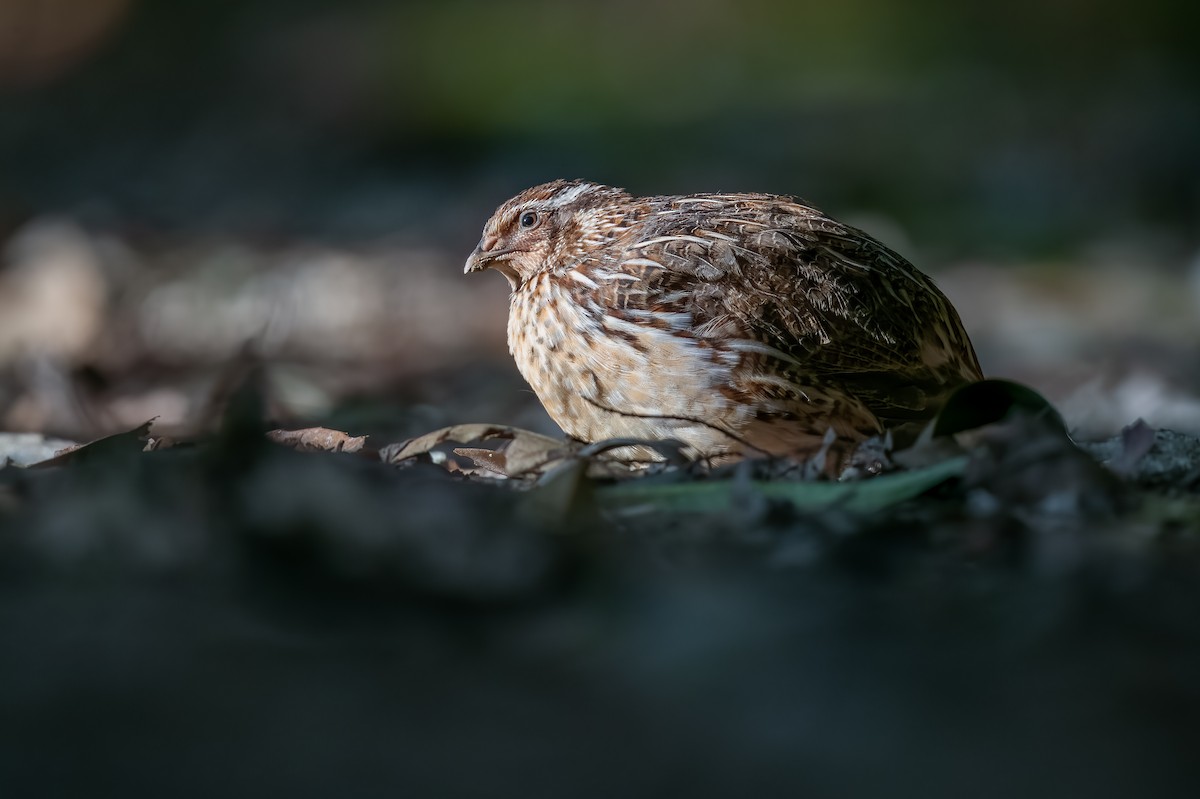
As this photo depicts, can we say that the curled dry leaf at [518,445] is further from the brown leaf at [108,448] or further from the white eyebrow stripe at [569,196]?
the white eyebrow stripe at [569,196]

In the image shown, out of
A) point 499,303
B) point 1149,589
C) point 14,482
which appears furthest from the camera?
point 499,303

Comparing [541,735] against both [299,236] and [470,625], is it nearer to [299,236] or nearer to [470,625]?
[470,625]

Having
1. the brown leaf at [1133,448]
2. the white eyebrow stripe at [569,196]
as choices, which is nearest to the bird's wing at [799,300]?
the white eyebrow stripe at [569,196]

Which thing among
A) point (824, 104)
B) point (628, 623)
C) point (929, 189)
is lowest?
point (628, 623)

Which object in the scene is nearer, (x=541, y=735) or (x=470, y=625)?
Result: (x=541, y=735)

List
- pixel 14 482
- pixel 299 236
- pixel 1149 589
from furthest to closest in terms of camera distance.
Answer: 1. pixel 299 236
2. pixel 14 482
3. pixel 1149 589

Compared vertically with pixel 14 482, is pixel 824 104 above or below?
above

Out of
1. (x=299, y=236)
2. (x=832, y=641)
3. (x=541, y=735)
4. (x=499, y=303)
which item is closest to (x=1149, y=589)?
(x=832, y=641)
